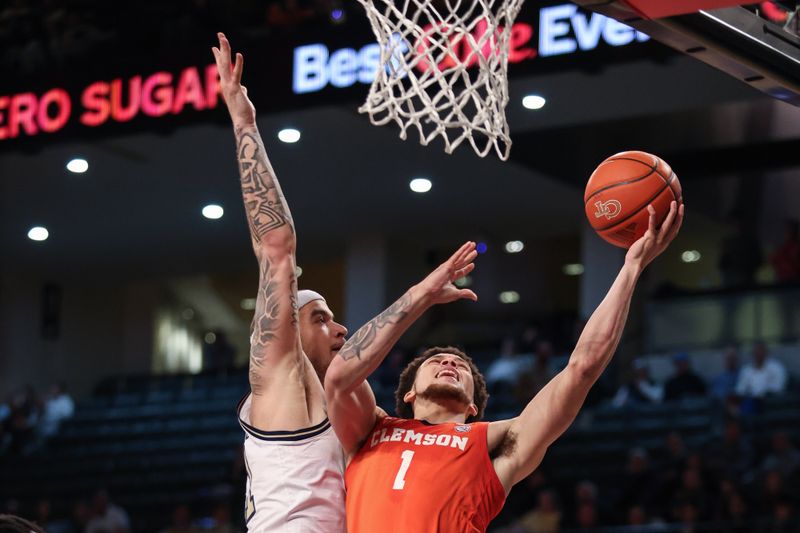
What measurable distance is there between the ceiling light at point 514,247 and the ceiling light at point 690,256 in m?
2.93

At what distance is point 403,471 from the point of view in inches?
151

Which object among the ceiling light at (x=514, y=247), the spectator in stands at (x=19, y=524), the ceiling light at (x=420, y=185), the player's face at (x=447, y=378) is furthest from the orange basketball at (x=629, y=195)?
the ceiling light at (x=514, y=247)

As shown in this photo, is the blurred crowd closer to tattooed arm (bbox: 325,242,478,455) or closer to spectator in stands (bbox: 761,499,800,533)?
spectator in stands (bbox: 761,499,800,533)

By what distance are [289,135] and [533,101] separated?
2.62 metres

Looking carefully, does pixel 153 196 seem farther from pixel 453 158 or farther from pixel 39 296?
pixel 39 296

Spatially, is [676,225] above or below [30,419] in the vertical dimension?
above

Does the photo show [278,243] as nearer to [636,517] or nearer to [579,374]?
[579,374]

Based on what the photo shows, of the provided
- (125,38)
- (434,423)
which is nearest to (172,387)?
(125,38)

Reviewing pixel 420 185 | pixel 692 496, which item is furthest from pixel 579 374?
pixel 420 185

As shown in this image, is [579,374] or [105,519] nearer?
[579,374]

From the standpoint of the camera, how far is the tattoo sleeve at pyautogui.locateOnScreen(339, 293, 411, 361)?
3.67m

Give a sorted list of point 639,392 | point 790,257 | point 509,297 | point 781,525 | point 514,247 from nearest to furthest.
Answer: point 781,525 → point 639,392 → point 790,257 → point 514,247 → point 509,297

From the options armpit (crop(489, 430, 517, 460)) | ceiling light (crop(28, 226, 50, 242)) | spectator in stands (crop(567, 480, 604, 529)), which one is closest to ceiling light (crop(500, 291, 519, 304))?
ceiling light (crop(28, 226, 50, 242))

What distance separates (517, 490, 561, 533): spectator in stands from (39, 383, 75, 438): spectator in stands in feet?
29.3
